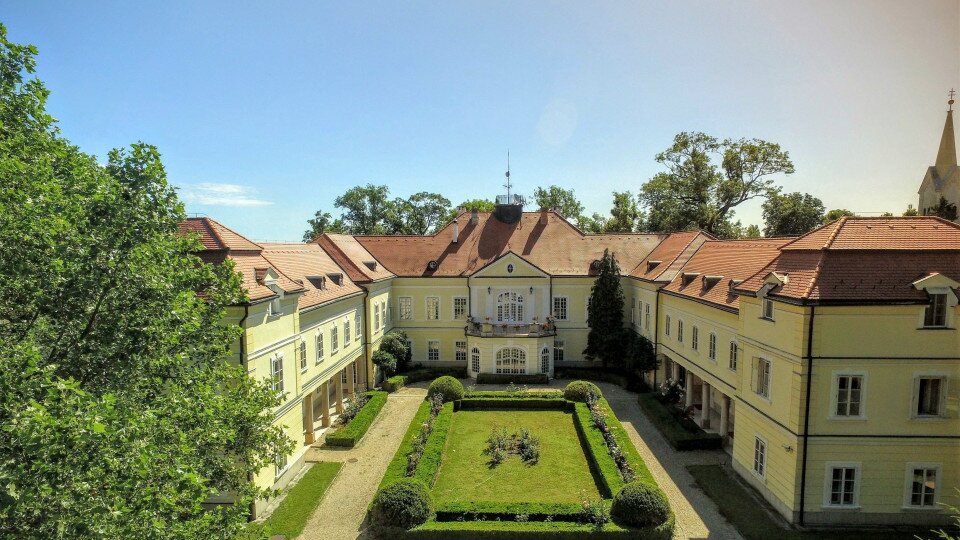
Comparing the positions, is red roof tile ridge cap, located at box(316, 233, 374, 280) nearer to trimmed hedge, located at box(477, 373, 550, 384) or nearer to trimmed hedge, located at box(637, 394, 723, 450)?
trimmed hedge, located at box(477, 373, 550, 384)

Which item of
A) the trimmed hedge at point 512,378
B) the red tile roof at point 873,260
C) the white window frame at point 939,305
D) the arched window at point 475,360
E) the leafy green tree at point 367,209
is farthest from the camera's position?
the leafy green tree at point 367,209

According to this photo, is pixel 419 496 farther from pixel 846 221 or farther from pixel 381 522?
pixel 846 221

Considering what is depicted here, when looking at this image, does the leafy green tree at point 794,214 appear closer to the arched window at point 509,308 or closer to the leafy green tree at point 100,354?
the arched window at point 509,308

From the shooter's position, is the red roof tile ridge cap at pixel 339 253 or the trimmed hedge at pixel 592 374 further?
the trimmed hedge at pixel 592 374

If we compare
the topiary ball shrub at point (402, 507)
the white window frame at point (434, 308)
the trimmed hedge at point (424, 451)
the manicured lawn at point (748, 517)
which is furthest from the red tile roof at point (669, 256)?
the topiary ball shrub at point (402, 507)

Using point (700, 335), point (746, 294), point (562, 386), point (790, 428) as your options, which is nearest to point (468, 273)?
point (562, 386)

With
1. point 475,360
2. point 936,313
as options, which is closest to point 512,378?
point 475,360

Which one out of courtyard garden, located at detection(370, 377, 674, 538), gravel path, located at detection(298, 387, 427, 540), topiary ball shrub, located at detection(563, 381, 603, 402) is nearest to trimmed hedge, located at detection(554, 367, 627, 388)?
courtyard garden, located at detection(370, 377, 674, 538)
